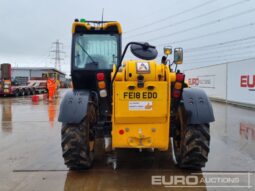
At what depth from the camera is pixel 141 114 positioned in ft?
14.2

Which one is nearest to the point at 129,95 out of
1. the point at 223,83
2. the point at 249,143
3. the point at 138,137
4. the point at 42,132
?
the point at 138,137

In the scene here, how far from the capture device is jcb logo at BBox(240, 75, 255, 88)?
14.6 metres

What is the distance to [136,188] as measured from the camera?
4.14m

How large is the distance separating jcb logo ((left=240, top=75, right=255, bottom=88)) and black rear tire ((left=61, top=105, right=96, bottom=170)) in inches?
472

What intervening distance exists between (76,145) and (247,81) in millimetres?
12792

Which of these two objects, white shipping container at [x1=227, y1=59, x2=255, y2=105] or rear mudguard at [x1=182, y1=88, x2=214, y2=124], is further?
white shipping container at [x1=227, y1=59, x2=255, y2=105]

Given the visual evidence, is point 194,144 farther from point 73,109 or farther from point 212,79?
point 212,79

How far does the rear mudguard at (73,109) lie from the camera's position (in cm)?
457

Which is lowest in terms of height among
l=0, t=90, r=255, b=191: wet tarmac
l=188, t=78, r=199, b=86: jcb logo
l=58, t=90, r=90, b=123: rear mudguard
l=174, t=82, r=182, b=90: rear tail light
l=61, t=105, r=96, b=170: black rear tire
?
l=0, t=90, r=255, b=191: wet tarmac

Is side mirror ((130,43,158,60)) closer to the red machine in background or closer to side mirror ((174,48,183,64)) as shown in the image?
side mirror ((174,48,183,64))

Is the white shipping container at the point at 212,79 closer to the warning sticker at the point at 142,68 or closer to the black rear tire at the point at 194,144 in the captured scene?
the black rear tire at the point at 194,144

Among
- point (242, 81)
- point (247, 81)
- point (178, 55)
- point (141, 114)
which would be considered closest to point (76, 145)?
point (141, 114)

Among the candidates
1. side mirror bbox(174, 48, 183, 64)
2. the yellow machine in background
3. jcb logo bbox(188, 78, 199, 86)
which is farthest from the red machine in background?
the yellow machine in background

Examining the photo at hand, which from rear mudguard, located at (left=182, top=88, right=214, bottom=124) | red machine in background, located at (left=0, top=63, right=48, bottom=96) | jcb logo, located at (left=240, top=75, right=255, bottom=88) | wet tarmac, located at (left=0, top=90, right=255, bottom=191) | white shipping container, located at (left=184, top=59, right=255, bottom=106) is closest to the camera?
wet tarmac, located at (left=0, top=90, right=255, bottom=191)
